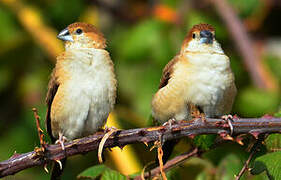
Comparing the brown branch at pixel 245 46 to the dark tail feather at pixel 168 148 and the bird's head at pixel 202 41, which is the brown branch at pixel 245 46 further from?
the dark tail feather at pixel 168 148

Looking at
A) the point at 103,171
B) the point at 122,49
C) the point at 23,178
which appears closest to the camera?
the point at 103,171

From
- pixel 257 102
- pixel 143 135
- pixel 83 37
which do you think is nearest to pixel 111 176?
pixel 143 135

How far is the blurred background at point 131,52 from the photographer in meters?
5.44

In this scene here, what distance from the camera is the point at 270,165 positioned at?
250 centimetres

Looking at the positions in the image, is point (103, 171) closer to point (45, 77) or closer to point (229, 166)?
point (229, 166)

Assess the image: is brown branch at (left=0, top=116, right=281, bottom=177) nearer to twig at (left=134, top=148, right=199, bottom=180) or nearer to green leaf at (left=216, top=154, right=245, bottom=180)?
twig at (left=134, top=148, right=199, bottom=180)

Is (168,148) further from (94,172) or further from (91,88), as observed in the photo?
(94,172)

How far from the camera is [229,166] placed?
302 centimetres

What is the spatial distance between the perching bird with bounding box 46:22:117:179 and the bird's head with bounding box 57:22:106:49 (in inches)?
1.5

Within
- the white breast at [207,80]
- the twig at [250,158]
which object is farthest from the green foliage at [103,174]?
the white breast at [207,80]

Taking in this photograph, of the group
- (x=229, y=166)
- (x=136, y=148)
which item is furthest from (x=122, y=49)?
(x=229, y=166)

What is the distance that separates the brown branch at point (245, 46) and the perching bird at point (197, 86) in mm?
2043

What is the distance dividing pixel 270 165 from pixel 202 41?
4.39 feet

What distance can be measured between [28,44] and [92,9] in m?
1.13
